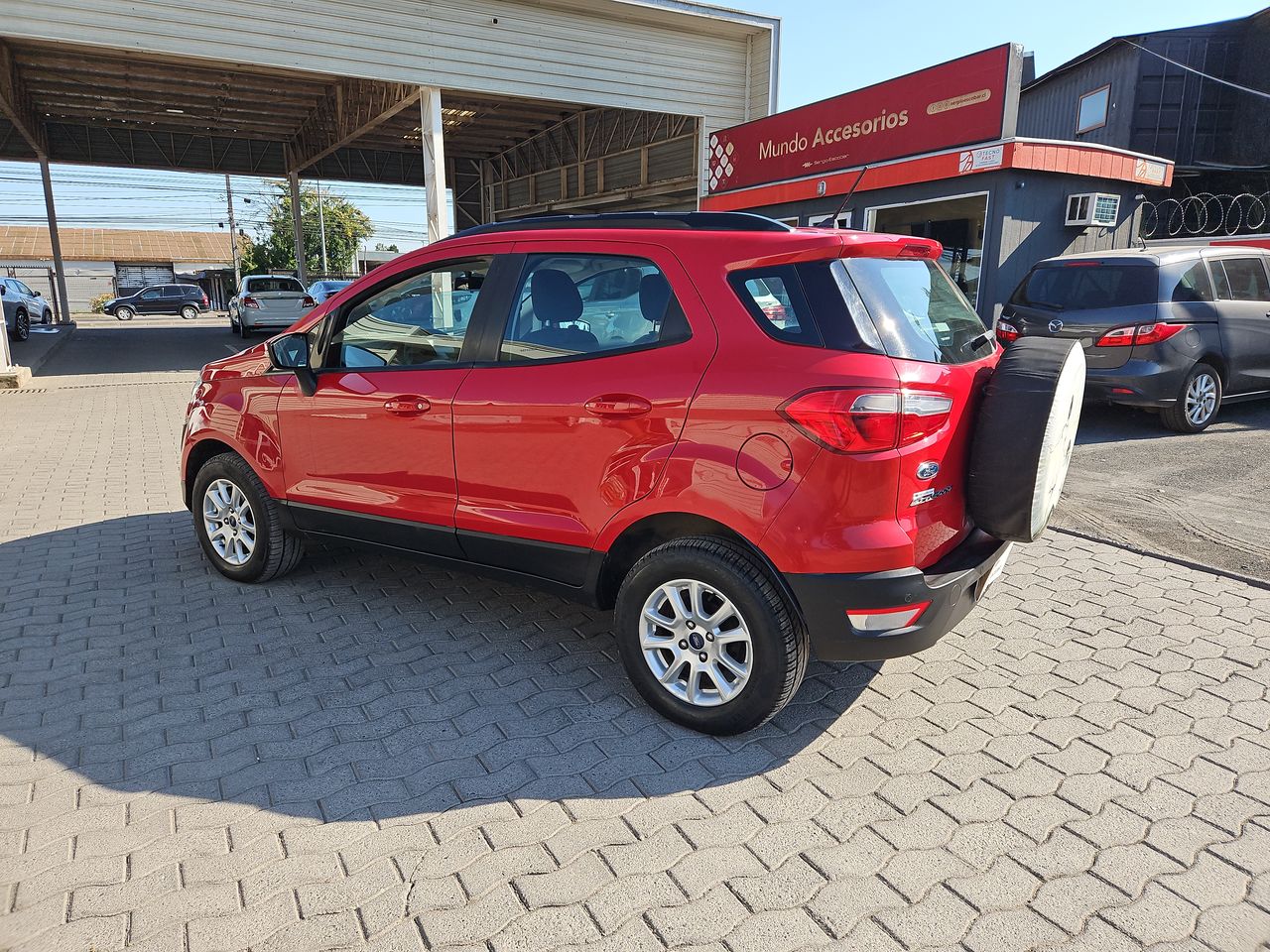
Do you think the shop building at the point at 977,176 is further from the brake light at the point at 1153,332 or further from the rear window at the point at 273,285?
the rear window at the point at 273,285

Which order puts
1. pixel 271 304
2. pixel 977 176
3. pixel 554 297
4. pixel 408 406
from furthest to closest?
pixel 271 304
pixel 977 176
pixel 408 406
pixel 554 297

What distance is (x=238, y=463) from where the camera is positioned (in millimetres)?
4445

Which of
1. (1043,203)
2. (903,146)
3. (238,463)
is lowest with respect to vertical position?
(238,463)

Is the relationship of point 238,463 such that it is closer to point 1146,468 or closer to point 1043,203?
point 1146,468

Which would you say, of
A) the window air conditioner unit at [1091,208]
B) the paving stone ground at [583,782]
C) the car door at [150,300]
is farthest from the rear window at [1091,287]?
the car door at [150,300]

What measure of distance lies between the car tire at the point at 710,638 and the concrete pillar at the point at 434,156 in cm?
1129

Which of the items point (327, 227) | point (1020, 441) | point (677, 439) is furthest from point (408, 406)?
point (327, 227)

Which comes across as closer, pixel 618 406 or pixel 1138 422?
pixel 618 406

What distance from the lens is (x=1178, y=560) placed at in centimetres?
482

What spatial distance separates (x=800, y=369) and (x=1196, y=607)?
2.92m

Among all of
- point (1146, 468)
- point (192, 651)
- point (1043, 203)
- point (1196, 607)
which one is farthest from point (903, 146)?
point (192, 651)

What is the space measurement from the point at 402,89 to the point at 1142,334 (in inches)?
530

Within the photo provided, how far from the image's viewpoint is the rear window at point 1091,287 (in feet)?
24.6

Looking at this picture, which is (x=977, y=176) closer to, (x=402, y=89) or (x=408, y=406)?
(x=402, y=89)
